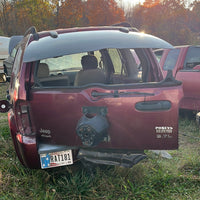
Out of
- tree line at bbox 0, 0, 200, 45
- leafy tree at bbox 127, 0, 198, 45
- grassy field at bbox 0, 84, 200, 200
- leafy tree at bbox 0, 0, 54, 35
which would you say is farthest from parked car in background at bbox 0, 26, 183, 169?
leafy tree at bbox 127, 0, 198, 45

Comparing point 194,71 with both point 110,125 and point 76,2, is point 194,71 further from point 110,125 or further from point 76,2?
point 76,2

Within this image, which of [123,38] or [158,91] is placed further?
[123,38]

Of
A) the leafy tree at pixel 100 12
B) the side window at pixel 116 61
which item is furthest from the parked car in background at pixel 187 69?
the leafy tree at pixel 100 12

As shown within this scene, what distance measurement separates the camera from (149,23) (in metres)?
37.0

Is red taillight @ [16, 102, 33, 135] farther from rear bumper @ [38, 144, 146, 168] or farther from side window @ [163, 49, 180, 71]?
side window @ [163, 49, 180, 71]

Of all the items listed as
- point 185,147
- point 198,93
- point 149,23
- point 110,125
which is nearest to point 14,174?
point 110,125

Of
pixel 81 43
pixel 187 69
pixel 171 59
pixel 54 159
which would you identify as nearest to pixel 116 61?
pixel 187 69

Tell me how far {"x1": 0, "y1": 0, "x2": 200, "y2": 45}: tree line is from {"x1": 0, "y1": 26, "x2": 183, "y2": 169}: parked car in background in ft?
76.1

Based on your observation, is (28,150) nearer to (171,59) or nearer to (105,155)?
(105,155)

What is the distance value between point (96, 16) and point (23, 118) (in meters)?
35.7

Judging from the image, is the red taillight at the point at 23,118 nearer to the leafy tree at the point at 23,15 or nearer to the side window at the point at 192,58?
the side window at the point at 192,58

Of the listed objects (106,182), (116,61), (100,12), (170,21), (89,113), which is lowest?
(106,182)

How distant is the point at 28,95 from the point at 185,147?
9.07 ft

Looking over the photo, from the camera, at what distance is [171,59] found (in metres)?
5.75
